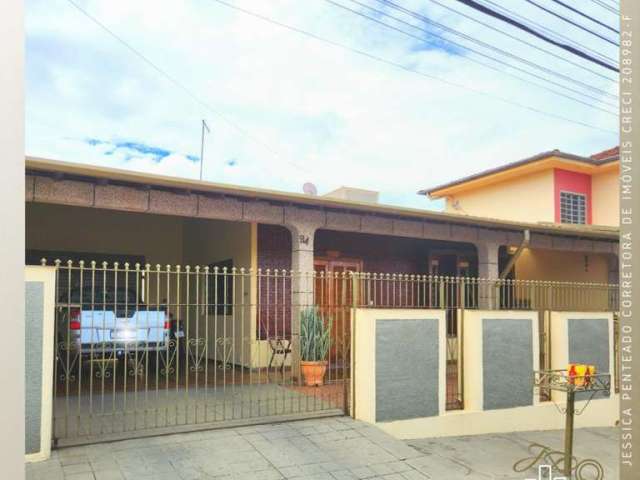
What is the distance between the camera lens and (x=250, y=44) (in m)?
15.8

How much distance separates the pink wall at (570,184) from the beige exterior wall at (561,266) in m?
2.10

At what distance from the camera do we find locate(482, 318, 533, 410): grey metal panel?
7.94 meters

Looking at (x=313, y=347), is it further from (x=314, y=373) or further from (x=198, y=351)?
(x=198, y=351)

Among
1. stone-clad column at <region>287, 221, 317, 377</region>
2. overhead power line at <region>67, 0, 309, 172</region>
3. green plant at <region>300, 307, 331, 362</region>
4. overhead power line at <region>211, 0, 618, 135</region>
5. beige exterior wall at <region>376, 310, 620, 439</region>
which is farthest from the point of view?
overhead power line at <region>67, 0, 309, 172</region>

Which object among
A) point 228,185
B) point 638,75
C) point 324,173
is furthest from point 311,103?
point 638,75

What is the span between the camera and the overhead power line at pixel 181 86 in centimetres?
1448

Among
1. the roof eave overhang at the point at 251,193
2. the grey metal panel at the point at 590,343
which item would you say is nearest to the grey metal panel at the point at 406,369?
the roof eave overhang at the point at 251,193

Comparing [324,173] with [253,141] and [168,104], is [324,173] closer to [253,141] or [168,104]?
[253,141]

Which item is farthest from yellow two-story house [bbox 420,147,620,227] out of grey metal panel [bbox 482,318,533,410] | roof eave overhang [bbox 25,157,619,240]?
grey metal panel [bbox 482,318,533,410]

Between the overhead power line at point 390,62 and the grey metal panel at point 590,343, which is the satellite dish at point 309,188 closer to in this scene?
the overhead power line at point 390,62

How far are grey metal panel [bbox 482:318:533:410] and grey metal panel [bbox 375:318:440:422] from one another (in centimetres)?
94

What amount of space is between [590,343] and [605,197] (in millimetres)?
9728

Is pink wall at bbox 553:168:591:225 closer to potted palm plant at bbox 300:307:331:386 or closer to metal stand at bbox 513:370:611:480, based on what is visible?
potted palm plant at bbox 300:307:331:386

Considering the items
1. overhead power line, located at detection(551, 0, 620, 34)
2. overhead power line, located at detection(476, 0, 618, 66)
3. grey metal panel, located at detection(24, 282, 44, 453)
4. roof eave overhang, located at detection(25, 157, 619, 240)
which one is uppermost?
overhead power line, located at detection(551, 0, 620, 34)
